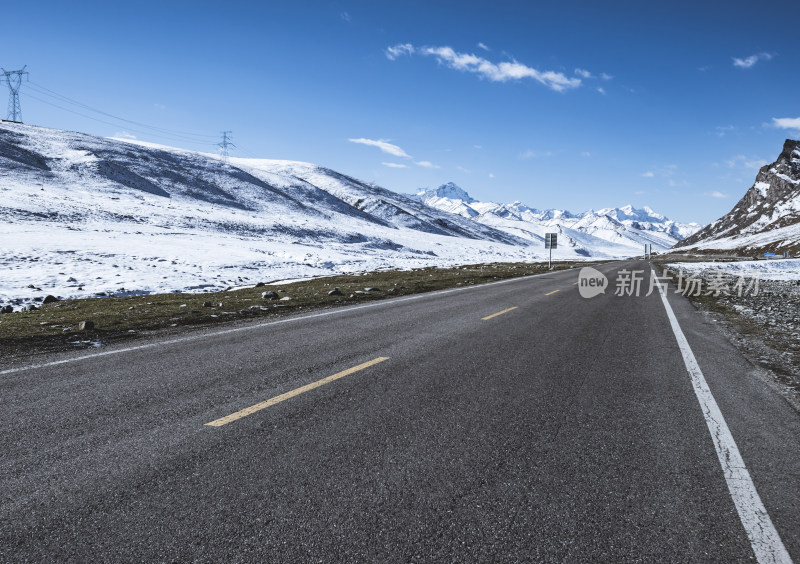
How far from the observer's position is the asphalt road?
8.78ft

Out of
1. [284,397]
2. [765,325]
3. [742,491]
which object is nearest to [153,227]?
[284,397]

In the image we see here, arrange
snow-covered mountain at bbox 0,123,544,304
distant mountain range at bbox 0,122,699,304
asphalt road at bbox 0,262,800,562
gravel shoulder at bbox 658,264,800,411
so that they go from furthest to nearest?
snow-covered mountain at bbox 0,123,544,304 → distant mountain range at bbox 0,122,699,304 → gravel shoulder at bbox 658,264,800,411 → asphalt road at bbox 0,262,800,562

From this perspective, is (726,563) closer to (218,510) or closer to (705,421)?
(705,421)

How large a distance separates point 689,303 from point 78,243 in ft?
141

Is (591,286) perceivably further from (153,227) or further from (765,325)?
(153,227)

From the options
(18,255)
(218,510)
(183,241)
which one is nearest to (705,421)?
(218,510)

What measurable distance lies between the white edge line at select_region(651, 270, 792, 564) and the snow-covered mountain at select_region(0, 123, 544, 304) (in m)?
21.0

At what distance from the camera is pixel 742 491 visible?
3.31 meters

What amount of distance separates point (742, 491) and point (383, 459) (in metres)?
2.66

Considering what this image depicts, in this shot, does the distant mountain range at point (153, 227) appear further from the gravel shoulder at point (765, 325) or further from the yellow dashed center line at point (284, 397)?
the gravel shoulder at point (765, 325)

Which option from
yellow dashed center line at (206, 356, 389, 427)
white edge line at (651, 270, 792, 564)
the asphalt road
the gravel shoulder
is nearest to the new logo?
the gravel shoulder

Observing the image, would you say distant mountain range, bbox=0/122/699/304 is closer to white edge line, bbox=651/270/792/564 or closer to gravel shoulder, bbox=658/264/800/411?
white edge line, bbox=651/270/792/564

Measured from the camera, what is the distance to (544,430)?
14.0ft

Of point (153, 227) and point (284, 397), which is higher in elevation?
point (153, 227)
